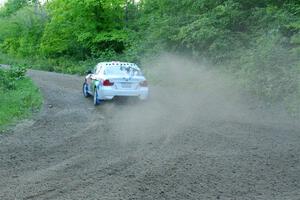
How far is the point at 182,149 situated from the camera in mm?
9258

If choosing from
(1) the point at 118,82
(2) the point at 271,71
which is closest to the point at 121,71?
(1) the point at 118,82

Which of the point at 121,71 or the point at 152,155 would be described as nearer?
the point at 152,155

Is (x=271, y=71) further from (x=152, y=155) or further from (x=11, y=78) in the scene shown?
(x=11, y=78)

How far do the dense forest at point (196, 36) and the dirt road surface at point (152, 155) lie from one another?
2551mm

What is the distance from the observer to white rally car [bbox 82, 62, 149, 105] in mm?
15953

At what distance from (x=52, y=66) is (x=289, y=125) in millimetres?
38038

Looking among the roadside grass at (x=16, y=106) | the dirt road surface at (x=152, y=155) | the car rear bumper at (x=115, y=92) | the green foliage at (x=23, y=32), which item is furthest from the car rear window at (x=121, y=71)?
the green foliage at (x=23, y=32)

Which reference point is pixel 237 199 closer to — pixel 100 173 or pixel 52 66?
pixel 100 173

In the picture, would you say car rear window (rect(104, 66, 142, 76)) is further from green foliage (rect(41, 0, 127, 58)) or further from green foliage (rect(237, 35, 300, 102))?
green foliage (rect(41, 0, 127, 58))

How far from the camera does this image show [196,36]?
22.1 m

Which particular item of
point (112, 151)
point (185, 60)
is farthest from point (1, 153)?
point (185, 60)

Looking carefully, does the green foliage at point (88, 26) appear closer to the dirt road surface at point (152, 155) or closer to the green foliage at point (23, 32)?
the green foliage at point (23, 32)

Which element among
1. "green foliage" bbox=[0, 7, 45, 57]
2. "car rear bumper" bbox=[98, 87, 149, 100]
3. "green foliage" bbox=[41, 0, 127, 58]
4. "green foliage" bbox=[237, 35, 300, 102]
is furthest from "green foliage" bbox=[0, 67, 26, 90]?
"green foliage" bbox=[0, 7, 45, 57]

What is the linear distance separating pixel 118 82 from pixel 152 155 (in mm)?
7526
